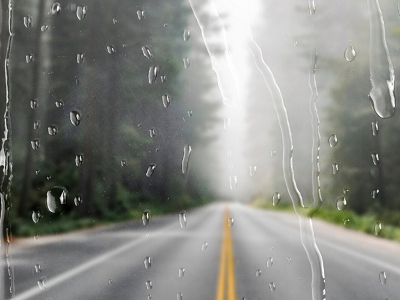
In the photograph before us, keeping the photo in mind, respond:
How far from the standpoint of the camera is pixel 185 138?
1861 mm

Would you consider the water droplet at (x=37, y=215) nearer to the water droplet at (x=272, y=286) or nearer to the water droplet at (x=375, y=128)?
the water droplet at (x=272, y=286)

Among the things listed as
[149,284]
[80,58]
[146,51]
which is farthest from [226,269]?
[80,58]

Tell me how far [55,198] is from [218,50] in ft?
3.25

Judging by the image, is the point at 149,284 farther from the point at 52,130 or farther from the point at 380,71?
the point at 380,71

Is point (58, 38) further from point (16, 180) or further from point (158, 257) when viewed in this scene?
point (158, 257)

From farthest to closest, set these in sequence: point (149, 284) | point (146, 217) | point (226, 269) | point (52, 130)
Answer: point (226, 269) < point (149, 284) < point (52, 130) < point (146, 217)

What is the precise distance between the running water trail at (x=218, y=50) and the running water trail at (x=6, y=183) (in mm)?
876

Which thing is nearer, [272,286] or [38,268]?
[38,268]

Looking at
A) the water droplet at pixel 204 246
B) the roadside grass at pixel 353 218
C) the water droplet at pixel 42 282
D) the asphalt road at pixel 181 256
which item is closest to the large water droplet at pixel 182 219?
the asphalt road at pixel 181 256

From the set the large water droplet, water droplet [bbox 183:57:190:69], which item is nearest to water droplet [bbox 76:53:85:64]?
water droplet [bbox 183:57:190:69]

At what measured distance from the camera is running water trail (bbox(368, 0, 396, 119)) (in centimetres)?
182

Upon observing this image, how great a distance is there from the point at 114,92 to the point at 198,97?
0.38 metres

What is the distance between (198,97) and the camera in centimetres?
191

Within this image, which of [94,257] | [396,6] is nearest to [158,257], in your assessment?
[94,257]
